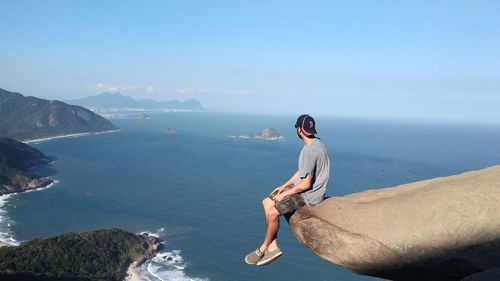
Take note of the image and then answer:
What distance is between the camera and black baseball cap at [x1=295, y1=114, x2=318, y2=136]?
28.3 feet

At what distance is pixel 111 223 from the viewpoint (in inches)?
2773

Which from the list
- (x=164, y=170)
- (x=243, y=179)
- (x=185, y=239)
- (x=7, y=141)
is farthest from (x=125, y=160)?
(x=185, y=239)

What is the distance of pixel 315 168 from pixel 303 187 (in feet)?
1.64

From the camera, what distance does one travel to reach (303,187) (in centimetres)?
866

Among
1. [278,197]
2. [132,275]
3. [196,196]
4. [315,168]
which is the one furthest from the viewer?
[196,196]

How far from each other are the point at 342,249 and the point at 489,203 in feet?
9.61

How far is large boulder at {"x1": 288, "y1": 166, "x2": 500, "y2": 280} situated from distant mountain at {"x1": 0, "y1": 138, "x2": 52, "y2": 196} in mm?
106240

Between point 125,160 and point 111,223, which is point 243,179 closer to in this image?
point 111,223

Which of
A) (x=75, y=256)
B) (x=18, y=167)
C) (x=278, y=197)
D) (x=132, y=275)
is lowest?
(x=132, y=275)

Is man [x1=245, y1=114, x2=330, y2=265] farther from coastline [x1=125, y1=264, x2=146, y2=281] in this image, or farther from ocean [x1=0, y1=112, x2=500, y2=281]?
coastline [x1=125, y1=264, x2=146, y2=281]

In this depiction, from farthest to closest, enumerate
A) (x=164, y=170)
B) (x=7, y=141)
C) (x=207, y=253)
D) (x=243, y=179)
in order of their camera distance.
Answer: (x=7, y=141)
(x=164, y=170)
(x=243, y=179)
(x=207, y=253)

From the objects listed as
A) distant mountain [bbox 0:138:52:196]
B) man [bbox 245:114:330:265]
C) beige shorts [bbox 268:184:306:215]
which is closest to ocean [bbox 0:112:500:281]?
distant mountain [bbox 0:138:52:196]

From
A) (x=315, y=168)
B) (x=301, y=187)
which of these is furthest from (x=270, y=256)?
(x=315, y=168)

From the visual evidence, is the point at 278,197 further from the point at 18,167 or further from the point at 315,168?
the point at 18,167
